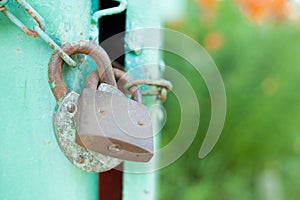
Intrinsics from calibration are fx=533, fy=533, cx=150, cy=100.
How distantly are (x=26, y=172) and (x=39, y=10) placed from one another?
7.7 inches

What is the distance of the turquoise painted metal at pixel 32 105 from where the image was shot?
63 cm

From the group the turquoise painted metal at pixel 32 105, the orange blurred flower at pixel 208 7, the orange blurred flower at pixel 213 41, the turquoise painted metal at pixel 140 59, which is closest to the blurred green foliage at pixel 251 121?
the orange blurred flower at pixel 213 41

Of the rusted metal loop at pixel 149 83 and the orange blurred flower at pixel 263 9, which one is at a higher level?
the orange blurred flower at pixel 263 9

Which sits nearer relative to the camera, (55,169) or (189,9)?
(55,169)

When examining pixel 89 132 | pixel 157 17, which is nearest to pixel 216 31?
pixel 157 17

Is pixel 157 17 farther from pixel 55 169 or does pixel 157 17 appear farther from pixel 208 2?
pixel 208 2

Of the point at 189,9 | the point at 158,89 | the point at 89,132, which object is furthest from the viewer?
the point at 189,9

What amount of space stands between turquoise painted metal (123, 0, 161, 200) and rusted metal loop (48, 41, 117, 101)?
0.09 metres

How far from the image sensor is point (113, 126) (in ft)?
1.91

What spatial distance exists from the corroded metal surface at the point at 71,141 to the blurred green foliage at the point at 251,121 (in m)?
2.18

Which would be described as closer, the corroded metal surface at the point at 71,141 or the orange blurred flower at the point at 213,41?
the corroded metal surface at the point at 71,141

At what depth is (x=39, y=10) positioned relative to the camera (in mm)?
628

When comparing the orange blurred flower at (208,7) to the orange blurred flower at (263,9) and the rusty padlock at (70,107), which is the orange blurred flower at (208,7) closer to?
the orange blurred flower at (263,9)

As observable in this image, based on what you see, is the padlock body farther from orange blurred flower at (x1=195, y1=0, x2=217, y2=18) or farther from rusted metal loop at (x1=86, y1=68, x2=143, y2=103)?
orange blurred flower at (x1=195, y1=0, x2=217, y2=18)
